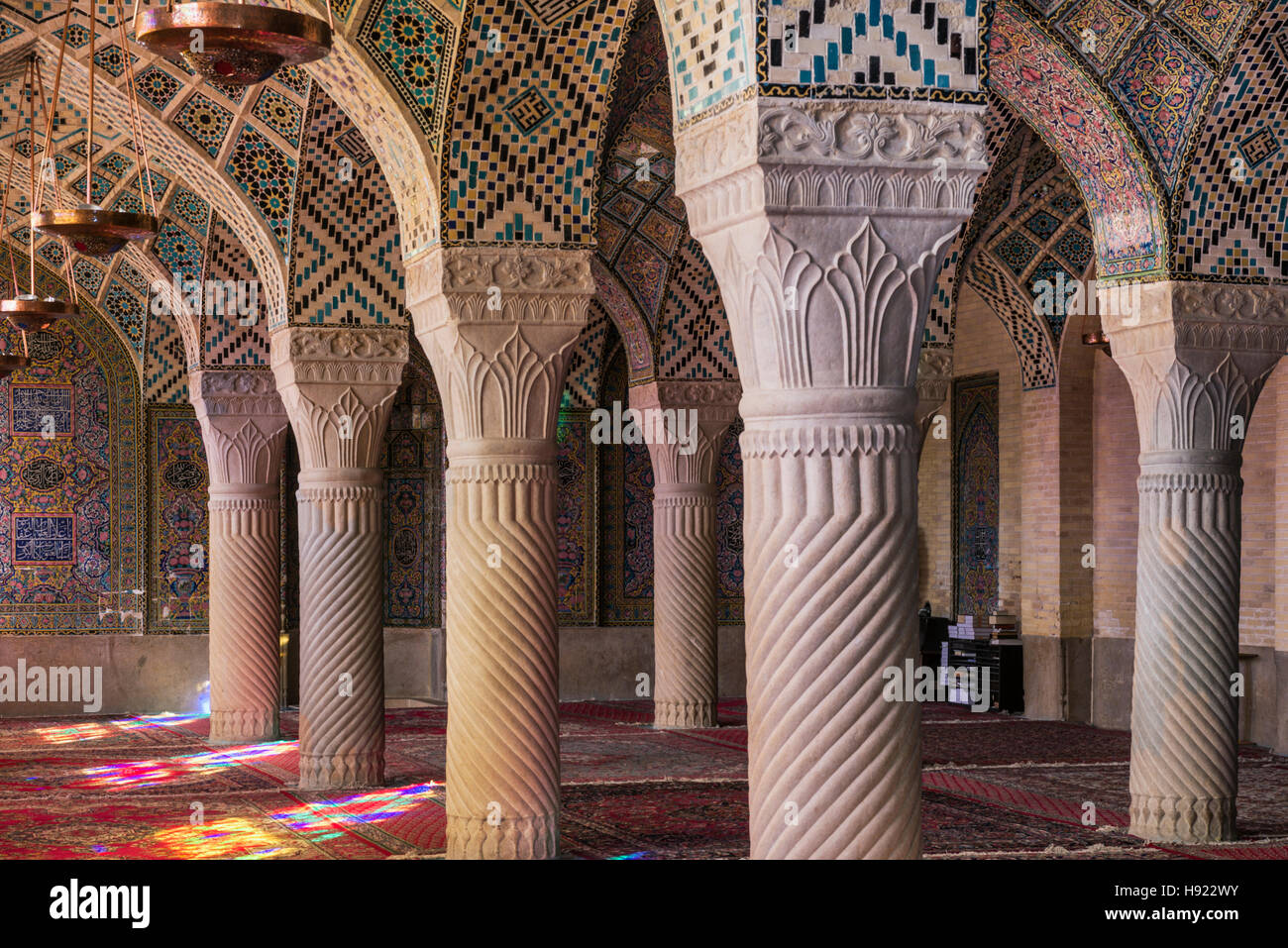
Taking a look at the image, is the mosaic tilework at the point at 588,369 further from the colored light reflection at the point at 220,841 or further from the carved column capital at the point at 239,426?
the colored light reflection at the point at 220,841

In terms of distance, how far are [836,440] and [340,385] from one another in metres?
5.32

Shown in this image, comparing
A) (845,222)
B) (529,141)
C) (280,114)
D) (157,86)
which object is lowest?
(845,222)

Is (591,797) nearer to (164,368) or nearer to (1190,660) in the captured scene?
(1190,660)

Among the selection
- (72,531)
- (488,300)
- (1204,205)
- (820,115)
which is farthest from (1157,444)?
(72,531)

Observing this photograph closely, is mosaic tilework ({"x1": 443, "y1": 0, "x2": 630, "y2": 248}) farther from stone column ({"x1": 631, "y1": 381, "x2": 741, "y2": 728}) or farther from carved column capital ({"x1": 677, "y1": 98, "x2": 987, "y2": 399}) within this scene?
stone column ({"x1": 631, "y1": 381, "x2": 741, "y2": 728})

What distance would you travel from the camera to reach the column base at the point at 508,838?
21.8ft

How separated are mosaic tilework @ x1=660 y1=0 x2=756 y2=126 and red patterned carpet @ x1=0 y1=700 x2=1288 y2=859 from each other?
3.72 meters

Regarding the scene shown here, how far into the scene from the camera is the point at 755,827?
4.18m

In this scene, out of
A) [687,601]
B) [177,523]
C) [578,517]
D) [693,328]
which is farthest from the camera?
[578,517]

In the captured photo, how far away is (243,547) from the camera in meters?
11.5

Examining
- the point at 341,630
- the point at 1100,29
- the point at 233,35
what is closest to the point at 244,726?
the point at 341,630

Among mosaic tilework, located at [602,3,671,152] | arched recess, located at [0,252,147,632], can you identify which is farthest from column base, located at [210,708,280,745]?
mosaic tilework, located at [602,3,671,152]

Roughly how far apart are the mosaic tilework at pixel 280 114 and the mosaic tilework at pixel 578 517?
6.97 metres
